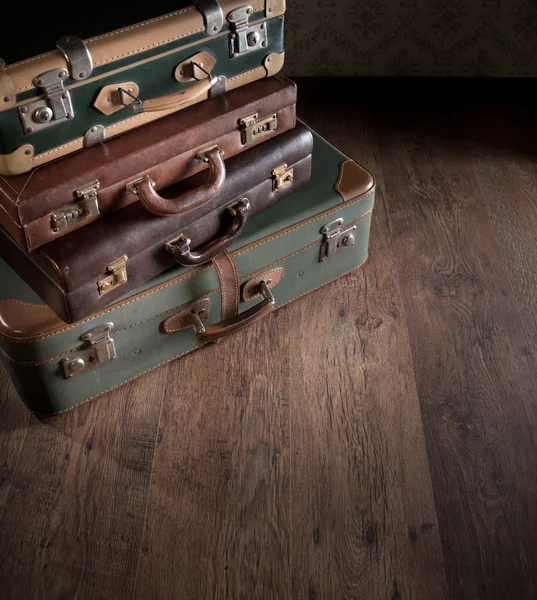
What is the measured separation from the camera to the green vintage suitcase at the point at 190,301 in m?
1.68

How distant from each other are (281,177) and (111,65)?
0.52 meters

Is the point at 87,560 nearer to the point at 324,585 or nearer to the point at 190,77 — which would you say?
the point at 324,585

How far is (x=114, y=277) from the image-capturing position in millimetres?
1643

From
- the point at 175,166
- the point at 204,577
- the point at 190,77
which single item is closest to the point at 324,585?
the point at 204,577

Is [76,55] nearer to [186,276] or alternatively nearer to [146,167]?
[146,167]

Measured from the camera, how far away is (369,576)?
1585 millimetres

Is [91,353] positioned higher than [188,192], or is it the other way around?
[188,192]

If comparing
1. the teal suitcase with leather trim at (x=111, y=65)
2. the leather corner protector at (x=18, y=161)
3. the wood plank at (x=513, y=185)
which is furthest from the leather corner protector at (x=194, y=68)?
the wood plank at (x=513, y=185)

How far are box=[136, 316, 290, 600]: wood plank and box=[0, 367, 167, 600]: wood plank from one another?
0.04 metres

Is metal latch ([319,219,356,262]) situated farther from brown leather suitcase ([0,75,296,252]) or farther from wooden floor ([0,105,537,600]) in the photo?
brown leather suitcase ([0,75,296,252])

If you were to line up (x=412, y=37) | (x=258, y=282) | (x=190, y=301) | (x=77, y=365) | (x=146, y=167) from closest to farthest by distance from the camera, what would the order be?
1. (x=146, y=167)
2. (x=77, y=365)
3. (x=190, y=301)
4. (x=258, y=282)
5. (x=412, y=37)

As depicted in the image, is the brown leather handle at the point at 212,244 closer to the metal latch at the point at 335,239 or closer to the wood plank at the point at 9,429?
the metal latch at the point at 335,239

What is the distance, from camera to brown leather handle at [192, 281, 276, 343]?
1825 mm

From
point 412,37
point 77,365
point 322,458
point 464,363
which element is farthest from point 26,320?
point 412,37
